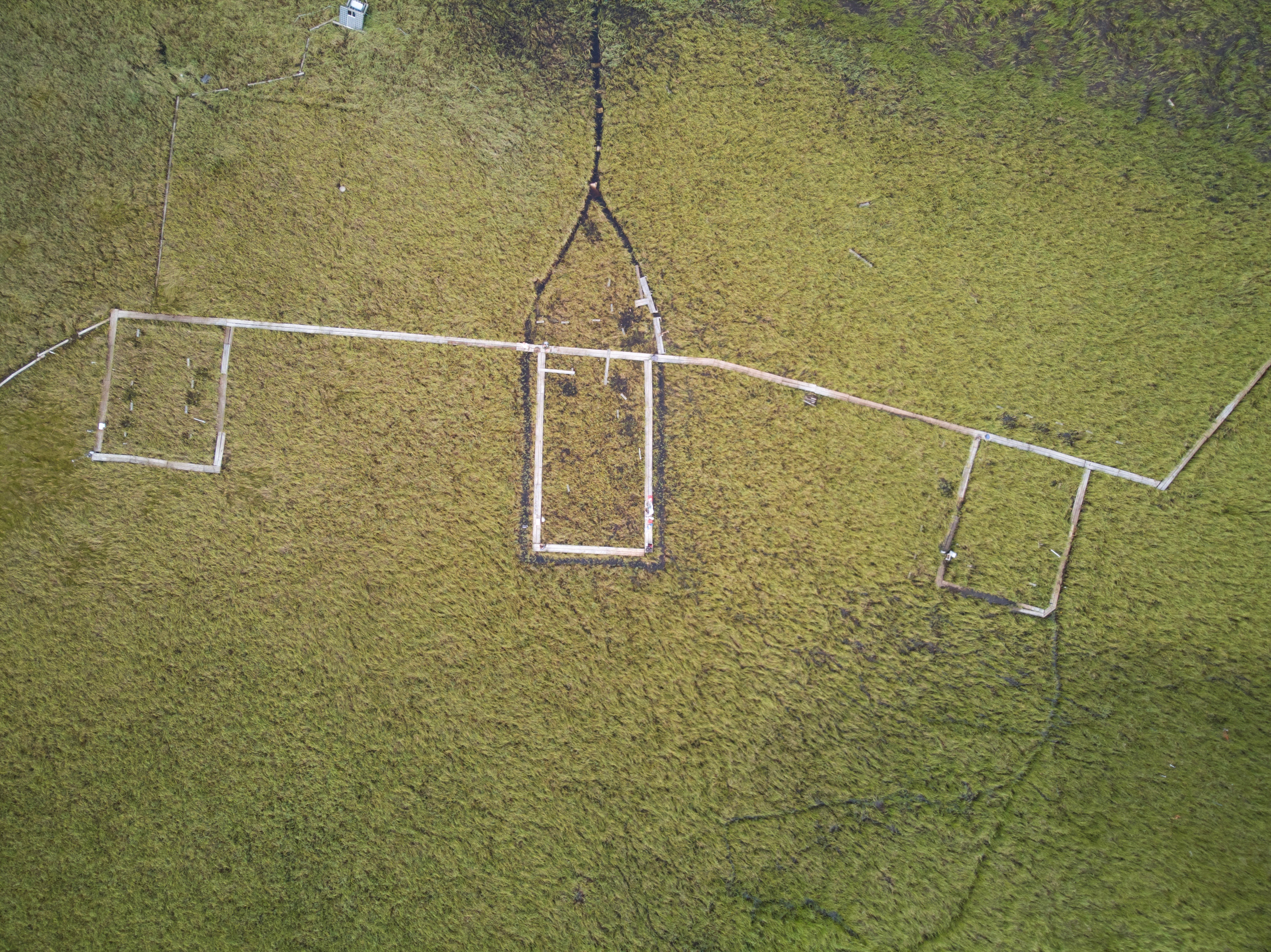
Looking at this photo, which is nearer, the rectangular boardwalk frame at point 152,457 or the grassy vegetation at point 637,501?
the grassy vegetation at point 637,501

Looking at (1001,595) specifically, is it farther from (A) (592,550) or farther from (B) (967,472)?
(A) (592,550)

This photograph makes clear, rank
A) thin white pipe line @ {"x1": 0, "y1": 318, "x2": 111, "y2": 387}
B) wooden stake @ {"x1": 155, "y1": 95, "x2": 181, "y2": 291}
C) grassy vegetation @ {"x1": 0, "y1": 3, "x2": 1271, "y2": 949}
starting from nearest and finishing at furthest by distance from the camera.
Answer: grassy vegetation @ {"x1": 0, "y1": 3, "x2": 1271, "y2": 949}
thin white pipe line @ {"x1": 0, "y1": 318, "x2": 111, "y2": 387}
wooden stake @ {"x1": 155, "y1": 95, "x2": 181, "y2": 291}

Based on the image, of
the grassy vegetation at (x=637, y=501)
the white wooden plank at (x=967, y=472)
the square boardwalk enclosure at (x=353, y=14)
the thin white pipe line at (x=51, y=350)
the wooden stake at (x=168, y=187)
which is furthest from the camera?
the square boardwalk enclosure at (x=353, y=14)

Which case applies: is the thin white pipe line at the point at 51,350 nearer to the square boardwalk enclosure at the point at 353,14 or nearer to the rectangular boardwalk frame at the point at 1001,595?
the square boardwalk enclosure at the point at 353,14

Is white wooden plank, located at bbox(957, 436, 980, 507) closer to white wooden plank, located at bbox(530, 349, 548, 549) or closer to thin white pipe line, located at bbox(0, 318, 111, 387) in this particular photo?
white wooden plank, located at bbox(530, 349, 548, 549)

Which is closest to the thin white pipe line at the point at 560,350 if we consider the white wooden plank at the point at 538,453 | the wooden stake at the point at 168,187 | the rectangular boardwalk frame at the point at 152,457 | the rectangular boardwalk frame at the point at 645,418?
the rectangular boardwalk frame at the point at 645,418

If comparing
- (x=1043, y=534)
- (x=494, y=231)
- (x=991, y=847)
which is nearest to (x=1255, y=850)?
(x=991, y=847)

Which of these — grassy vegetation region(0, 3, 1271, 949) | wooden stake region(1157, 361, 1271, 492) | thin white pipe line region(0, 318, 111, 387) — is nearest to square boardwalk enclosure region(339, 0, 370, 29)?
grassy vegetation region(0, 3, 1271, 949)

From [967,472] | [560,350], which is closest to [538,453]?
[560,350]

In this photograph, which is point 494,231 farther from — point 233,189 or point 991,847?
point 991,847
